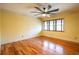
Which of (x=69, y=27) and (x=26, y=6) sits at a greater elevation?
(x=26, y=6)

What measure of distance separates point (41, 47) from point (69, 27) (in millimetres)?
746

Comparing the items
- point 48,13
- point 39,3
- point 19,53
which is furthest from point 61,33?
point 19,53

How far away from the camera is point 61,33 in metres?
2.27

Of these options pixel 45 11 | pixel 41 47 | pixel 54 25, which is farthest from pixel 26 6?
pixel 41 47

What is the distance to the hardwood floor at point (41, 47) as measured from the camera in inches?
84.0

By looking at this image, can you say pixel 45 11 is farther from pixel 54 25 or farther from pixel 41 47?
pixel 41 47

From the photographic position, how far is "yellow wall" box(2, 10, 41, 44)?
85.4 inches

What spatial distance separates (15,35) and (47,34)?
71 cm

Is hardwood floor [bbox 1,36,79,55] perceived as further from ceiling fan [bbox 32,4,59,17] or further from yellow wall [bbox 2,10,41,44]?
ceiling fan [bbox 32,4,59,17]

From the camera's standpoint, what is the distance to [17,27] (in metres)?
2.27

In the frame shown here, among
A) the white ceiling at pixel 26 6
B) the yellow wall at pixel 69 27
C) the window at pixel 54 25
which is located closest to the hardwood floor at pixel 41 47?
the yellow wall at pixel 69 27

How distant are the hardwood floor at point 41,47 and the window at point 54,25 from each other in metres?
0.23

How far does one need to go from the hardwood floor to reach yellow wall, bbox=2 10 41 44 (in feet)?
0.41
